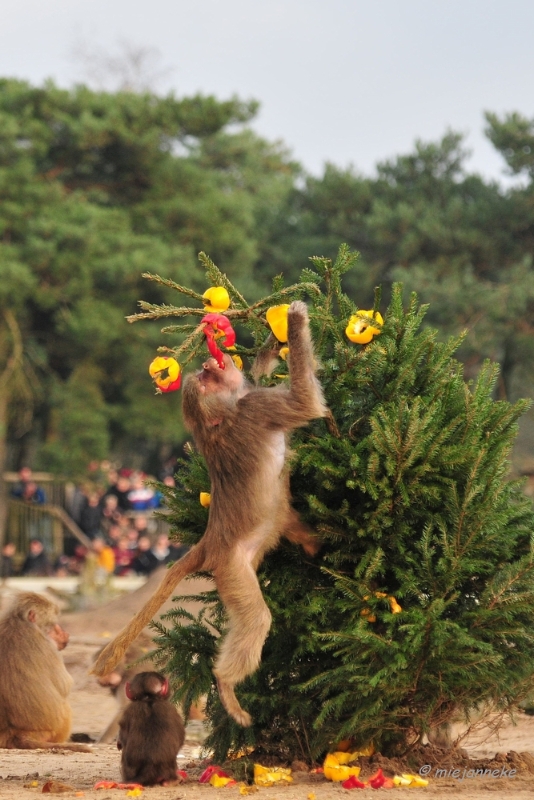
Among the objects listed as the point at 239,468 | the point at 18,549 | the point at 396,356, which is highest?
the point at 396,356

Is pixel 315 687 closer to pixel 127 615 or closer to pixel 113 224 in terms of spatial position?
pixel 127 615

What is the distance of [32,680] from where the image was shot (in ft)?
24.6

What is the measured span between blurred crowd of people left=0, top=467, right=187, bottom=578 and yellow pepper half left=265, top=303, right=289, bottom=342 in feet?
52.0

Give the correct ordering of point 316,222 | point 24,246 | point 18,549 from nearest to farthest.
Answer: point 18,549, point 24,246, point 316,222

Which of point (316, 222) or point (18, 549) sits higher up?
point (316, 222)

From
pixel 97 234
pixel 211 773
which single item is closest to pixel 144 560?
pixel 97 234

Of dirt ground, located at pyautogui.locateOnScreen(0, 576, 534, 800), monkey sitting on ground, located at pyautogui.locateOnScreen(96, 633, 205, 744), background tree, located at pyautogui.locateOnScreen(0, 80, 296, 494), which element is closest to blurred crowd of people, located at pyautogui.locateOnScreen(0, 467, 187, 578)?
background tree, located at pyautogui.locateOnScreen(0, 80, 296, 494)

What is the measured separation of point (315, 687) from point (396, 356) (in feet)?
5.54

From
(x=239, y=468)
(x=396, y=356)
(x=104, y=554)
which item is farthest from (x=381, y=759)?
(x=104, y=554)

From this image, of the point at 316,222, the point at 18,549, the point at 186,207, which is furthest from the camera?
the point at 316,222

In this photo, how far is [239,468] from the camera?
5469mm

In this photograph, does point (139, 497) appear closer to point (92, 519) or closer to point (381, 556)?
point (92, 519)

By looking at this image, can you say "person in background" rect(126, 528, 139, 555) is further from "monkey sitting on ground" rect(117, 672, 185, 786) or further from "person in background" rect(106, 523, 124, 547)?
"monkey sitting on ground" rect(117, 672, 185, 786)

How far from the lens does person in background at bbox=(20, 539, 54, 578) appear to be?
21.9m
